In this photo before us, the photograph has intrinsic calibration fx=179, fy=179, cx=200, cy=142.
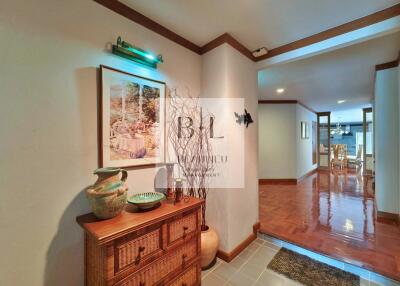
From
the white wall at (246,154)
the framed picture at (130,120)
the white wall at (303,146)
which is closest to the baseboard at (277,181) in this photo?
the white wall at (303,146)

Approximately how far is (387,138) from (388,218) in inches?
47.3

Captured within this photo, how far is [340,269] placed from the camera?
1797 mm

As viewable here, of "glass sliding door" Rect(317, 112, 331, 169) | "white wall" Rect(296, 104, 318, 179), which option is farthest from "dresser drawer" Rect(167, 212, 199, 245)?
"glass sliding door" Rect(317, 112, 331, 169)

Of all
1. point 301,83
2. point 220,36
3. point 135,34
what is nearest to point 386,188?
point 301,83

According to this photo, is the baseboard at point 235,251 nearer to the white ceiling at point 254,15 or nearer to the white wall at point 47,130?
the white wall at point 47,130

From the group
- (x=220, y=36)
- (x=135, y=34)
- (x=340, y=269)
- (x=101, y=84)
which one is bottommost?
(x=340, y=269)

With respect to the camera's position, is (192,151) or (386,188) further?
(386,188)

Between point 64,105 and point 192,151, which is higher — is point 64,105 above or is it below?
above

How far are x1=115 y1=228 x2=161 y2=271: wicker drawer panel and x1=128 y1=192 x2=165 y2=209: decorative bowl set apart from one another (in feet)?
0.62

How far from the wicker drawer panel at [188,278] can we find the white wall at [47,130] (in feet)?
2.31

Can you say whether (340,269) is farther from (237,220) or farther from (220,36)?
(220,36)

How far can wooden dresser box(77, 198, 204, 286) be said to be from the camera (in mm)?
1038

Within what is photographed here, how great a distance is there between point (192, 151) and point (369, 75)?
11.5ft

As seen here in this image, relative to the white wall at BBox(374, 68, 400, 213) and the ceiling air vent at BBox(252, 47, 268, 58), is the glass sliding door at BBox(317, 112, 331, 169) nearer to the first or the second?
the white wall at BBox(374, 68, 400, 213)
